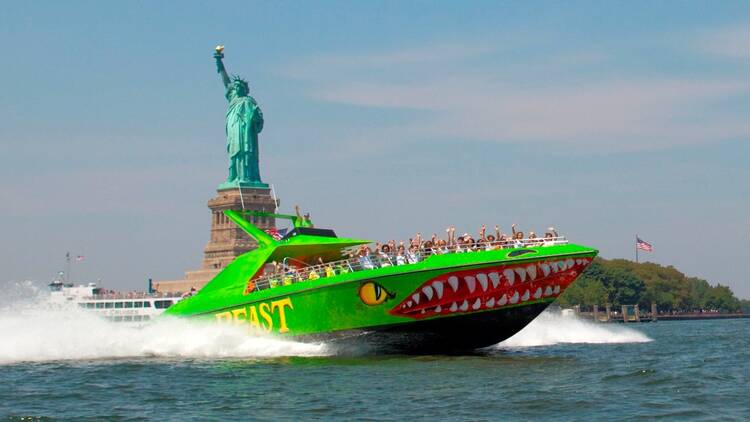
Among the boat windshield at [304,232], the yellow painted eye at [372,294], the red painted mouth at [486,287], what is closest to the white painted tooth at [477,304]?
the red painted mouth at [486,287]

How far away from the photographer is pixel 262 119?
387 feet

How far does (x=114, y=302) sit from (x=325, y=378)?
58070mm

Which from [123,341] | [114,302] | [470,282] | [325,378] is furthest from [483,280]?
[114,302]

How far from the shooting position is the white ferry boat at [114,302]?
78312 millimetres

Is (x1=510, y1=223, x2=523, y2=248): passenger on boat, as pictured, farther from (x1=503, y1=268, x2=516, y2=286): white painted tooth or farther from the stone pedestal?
the stone pedestal

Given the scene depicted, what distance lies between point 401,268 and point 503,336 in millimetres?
4062

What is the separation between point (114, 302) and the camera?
8012 cm

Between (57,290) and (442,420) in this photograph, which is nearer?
(442,420)

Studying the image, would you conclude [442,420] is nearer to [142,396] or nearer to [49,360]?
[142,396]

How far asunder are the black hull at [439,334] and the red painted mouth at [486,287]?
361mm

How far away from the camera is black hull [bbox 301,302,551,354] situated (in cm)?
2948

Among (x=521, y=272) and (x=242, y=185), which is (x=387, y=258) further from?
(x=242, y=185)

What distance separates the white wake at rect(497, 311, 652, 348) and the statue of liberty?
245 feet

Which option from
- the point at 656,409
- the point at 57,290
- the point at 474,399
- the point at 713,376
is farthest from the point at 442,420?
the point at 57,290
